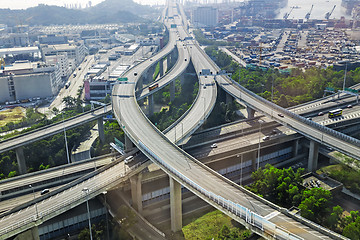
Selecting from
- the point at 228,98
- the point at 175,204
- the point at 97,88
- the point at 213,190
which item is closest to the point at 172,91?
the point at 228,98

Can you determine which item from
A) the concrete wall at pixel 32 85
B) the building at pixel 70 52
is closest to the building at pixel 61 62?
the building at pixel 70 52

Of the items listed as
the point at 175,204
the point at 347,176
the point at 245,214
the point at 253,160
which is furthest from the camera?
the point at 253,160

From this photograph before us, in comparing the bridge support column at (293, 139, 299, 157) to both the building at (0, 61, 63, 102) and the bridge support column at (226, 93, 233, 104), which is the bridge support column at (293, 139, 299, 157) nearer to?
the bridge support column at (226, 93, 233, 104)

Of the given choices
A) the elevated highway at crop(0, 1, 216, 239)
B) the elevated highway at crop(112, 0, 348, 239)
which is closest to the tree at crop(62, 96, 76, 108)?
the elevated highway at crop(112, 0, 348, 239)

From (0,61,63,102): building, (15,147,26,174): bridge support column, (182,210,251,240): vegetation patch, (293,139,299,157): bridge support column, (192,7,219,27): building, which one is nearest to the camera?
(182,210,251,240): vegetation patch

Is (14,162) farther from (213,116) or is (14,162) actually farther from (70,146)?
(213,116)

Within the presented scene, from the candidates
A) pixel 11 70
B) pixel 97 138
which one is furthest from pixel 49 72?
pixel 97 138

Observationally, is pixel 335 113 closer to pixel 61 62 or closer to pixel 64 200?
pixel 64 200

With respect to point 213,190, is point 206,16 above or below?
above
